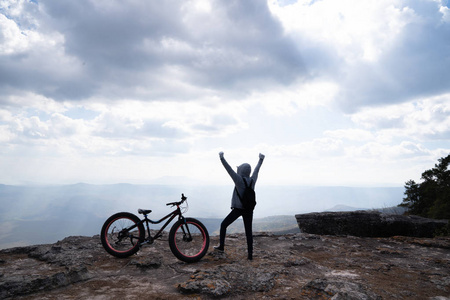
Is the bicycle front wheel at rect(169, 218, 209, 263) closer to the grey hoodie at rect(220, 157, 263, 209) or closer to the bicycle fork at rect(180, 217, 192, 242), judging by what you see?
the bicycle fork at rect(180, 217, 192, 242)

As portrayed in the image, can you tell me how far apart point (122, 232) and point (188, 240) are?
5.97 feet

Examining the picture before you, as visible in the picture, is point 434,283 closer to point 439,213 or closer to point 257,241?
point 257,241

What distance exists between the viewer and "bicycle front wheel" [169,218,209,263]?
6.17 meters

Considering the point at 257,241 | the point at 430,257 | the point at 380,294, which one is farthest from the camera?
the point at 257,241

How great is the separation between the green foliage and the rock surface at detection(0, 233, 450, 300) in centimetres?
2590

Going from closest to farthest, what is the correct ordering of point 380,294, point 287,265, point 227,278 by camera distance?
1. point 380,294
2. point 227,278
3. point 287,265

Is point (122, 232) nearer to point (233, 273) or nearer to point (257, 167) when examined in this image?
point (233, 273)

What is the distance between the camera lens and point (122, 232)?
21.5ft

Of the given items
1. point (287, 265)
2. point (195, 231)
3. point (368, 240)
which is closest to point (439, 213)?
point (368, 240)

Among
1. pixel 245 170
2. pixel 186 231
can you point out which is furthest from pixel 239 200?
pixel 186 231

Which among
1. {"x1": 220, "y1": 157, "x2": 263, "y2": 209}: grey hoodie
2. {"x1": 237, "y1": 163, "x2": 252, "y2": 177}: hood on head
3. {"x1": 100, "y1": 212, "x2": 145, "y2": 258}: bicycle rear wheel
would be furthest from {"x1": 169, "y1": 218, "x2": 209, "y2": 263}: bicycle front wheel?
{"x1": 237, "y1": 163, "x2": 252, "y2": 177}: hood on head

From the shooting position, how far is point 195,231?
6.95 metres

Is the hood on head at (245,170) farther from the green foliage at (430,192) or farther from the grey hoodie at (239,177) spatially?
the green foliage at (430,192)

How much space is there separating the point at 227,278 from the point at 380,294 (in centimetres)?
294
